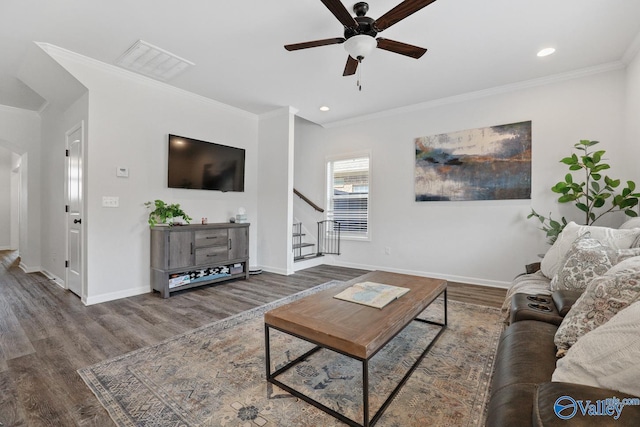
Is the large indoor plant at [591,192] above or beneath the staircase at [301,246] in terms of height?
above

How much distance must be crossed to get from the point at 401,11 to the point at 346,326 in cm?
212

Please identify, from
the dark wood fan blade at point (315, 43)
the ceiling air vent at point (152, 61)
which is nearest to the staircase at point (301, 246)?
the ceiling air vent at point (152, 61)

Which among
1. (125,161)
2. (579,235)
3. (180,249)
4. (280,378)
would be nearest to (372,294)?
(280,378)

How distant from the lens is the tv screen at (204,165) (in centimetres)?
389

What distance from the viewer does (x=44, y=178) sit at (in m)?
4.87

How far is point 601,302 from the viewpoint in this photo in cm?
112

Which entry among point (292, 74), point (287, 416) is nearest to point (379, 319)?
point (287, 416)

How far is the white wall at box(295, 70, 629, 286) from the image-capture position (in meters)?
3.48

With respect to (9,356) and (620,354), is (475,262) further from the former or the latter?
(9,356)

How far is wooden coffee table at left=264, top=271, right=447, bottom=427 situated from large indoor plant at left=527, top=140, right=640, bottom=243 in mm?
2360

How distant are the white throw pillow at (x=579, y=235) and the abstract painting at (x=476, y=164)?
1.51 meters

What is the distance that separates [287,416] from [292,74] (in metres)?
3.47

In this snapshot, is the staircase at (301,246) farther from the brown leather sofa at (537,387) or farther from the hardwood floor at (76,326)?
the brown leather sofa at (537,387)

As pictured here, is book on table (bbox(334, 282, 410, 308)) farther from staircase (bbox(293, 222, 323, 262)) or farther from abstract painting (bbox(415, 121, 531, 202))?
staircase (bbox(293, 222, 323, 262))
